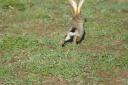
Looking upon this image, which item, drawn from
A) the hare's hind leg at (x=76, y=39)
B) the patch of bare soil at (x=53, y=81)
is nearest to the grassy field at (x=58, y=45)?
the patch of bare soil at (x=53, y=81)

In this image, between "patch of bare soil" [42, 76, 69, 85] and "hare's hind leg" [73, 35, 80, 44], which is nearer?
"patch of bare soil" [42, 76, 69, 85]

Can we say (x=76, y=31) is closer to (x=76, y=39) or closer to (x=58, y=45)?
(x=76, y=39)

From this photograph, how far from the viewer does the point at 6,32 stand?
15258mm

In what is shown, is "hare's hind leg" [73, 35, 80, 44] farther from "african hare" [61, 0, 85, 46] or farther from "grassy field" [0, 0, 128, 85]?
"grassy field" [0, 0, 128, 85]

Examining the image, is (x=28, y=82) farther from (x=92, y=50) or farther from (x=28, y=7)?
(x=28, y=7)

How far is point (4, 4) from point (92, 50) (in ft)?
22.7

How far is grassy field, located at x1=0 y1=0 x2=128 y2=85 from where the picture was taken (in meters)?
11.1

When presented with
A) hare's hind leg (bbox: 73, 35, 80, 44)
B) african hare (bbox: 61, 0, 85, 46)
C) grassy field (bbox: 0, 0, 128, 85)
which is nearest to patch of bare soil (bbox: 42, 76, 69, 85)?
grassy field (bbox: 0, 0, 128, 85)

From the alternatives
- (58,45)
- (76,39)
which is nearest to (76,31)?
(76,39)

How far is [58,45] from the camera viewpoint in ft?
44.6

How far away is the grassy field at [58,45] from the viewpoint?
11.1 metres

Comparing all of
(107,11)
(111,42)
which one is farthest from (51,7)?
(111,42)

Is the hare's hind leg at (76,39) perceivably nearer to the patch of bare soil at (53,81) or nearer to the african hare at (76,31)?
the african hare at (76,31)

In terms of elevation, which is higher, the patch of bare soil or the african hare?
the african hare
